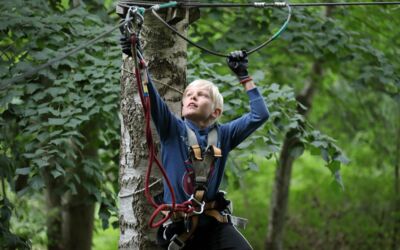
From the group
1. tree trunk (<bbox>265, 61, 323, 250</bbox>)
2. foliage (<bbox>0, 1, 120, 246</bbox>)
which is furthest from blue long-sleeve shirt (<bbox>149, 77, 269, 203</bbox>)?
tree trunk (<bbox>265, 61, 323, 250</bbox>)

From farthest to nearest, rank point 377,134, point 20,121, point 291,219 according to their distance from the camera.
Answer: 1. point 291,219
2. point 377,134
3. point 20,121

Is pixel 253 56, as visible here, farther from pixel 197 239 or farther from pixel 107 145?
pixel 197 239

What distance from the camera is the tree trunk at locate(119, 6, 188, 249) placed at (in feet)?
11.9

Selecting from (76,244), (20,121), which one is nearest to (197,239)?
Result: (20,121)

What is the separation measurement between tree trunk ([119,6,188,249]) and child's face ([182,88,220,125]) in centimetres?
37

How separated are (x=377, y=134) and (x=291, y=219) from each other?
2.64 m

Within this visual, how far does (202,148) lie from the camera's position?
10.8ft

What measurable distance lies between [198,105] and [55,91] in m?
1.80

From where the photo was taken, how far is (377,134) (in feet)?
34.8

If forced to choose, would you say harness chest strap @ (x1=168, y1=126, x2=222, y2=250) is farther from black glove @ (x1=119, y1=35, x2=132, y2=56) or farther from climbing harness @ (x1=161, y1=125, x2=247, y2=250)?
black glove @ (x1=119, y1=35, x2=132, y2=56)

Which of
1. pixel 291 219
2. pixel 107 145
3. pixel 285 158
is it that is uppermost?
pixel 107 145

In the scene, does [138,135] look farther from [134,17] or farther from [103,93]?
[103,93]

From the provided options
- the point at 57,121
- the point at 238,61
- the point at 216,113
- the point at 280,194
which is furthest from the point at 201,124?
the point at 280,194

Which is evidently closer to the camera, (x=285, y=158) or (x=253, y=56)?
(x=253, y=56)
